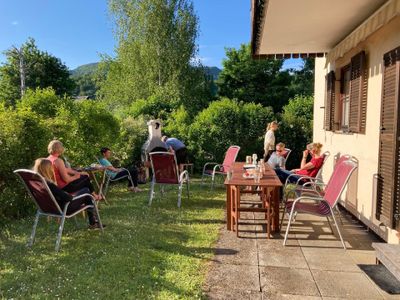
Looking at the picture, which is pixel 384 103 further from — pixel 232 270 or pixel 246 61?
pixel 246 61

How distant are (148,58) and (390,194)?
19466 mm

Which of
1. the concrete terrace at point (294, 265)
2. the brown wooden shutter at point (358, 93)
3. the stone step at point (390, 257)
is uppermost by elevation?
the brown wooden shutter at point (358, 93)

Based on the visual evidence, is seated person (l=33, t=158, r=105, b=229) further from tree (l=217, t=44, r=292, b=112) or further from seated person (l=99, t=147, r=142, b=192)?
tree (l=217, t=44, r=292, b=112)

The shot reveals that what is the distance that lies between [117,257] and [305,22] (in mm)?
4272

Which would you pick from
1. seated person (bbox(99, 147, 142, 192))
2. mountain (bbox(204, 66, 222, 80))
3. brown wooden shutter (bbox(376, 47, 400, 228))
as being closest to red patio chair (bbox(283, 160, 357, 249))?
brown wooden shutter (bbox(376, 47, 400, 228))

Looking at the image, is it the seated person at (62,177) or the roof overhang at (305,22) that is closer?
the roof overhang at (305,22)

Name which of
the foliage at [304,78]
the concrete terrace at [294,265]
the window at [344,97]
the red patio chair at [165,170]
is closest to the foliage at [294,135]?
the window at [344,97]

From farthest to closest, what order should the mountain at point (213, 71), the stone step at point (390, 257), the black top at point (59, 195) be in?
the mountain at point (213, 71) < the black top at point (59, 195) < the stone step at point (390, 257)

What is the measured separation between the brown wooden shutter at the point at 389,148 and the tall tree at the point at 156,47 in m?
17.5

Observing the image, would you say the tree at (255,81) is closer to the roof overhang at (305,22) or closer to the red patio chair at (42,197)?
the roof overhang at (305,22)

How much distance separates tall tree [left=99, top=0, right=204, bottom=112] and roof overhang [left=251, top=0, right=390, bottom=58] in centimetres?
1459

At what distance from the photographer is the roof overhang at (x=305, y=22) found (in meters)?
4.57

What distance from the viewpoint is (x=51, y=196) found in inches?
164

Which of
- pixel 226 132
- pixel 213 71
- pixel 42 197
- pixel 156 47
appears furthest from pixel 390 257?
pixel 213 71
